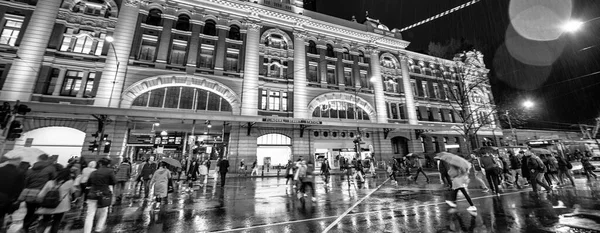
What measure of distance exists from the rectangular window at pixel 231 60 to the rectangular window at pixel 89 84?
36.1ft

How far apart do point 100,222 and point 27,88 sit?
1935 centimetres

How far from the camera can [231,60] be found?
23.3 metres

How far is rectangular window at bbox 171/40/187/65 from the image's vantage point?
2130cm

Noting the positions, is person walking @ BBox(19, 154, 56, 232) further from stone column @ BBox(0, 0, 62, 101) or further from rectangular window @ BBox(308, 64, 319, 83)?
rectangular window @ BBox(308, 64, 319, 83)

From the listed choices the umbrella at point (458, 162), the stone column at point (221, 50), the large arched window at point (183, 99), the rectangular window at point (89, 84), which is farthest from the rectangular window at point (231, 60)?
the umbrella at point (458, 162)

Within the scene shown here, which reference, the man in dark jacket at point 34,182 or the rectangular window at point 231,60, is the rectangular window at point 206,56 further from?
the man in dark jacket at point 34,182

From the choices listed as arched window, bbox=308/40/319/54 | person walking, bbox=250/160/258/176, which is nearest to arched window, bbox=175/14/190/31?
arched window, bbox=308/40/319/54

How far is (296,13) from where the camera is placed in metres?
26.3

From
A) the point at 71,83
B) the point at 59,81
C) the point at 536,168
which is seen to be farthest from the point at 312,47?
the point at 59,81

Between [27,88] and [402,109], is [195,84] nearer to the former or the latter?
[27,88]

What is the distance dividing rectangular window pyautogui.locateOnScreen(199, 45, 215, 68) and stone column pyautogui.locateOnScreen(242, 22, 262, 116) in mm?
3523

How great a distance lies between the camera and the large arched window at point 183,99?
1934 centimetres

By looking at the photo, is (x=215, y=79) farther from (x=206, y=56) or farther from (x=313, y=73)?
(x=313, y=73)

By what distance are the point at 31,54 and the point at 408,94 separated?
38456 mm
